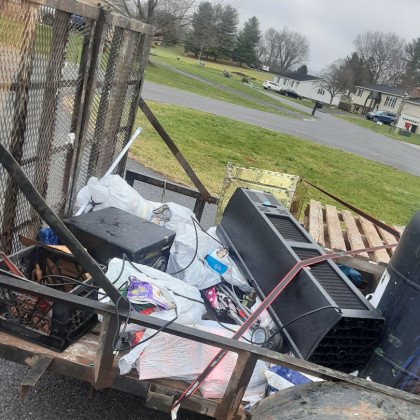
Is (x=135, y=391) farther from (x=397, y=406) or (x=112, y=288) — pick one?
(x=397, y=406)

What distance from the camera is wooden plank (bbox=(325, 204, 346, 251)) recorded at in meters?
4.76

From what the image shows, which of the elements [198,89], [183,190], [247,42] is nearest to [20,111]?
[183,190]

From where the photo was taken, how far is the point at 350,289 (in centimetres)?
312

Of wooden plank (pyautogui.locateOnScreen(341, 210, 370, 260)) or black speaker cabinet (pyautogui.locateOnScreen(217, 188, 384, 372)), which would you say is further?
wooden plank (pyautogui.locateOnScreen(341, 210, 370, 260))

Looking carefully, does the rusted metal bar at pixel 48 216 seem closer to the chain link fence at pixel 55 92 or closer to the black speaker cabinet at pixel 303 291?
the chain link fence at pixel 55 92

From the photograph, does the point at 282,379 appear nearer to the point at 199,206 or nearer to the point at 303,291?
the point at 303,291

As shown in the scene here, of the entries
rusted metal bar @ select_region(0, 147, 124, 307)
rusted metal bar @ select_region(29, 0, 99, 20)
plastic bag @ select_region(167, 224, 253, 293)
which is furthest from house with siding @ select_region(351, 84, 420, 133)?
rusted metal bar @ select_region(0, 147, 124, 307)

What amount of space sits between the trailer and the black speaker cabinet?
0.48 meters

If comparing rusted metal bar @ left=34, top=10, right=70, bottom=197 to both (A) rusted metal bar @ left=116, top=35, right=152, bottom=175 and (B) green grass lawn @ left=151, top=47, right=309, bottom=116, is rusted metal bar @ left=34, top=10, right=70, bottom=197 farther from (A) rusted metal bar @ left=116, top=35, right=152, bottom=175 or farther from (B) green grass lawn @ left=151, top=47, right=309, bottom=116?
(B) green grass lawn @ left=151, top=47, right=309, bottom=116

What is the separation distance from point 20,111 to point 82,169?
1.61 metres

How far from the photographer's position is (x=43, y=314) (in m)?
2.69

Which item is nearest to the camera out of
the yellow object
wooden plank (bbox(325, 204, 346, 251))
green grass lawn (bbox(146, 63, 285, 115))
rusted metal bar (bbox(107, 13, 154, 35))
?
rusted metal bar (bbox(107, 13, 154, 35))

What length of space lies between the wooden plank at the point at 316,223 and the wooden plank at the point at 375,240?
525 millimetres

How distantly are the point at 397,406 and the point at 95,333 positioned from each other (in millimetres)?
1652
